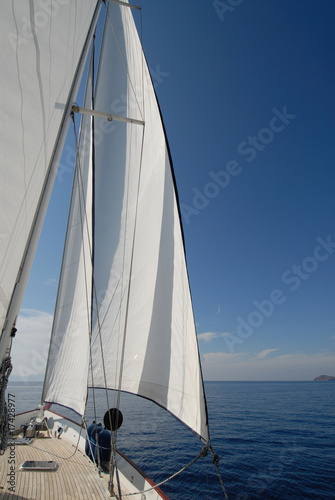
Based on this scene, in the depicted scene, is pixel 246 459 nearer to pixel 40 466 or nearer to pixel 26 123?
pixel 40 466

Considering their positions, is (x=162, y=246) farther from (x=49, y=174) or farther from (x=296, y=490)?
(x=296, y=490)

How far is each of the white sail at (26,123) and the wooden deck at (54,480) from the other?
13.4ft

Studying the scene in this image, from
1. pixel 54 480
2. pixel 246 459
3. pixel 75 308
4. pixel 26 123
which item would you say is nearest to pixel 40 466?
pixel 54 480

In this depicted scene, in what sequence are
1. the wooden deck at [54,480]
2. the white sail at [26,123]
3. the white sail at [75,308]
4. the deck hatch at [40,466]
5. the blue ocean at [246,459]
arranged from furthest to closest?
the blue ocean at [246,459] < the white sail at [75,308] < the deck hatch at [40,466] < the wooden deck at [54,480] < the white sail at [26,123]

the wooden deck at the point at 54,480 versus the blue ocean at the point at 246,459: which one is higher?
the wooden deck at the point at 54,480

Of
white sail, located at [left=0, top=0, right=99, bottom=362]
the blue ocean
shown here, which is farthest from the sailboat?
the blue ocean

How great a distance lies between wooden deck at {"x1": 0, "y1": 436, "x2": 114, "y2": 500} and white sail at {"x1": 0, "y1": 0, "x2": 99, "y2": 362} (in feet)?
13.4

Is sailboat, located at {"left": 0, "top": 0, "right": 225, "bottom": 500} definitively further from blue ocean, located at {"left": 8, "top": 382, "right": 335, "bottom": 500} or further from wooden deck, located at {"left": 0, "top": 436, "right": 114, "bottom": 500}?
blue ocean, located at {"left": 8, "top": 382, "right": 335, "bottom": 500}

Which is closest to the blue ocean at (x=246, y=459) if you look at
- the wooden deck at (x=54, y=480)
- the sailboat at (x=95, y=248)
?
the wooden deck at (x=54, y=480)

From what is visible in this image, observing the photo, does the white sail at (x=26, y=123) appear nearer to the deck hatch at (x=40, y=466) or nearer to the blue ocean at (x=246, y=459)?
the deck hatch at (x=40, y=466)

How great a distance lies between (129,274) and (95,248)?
306cm

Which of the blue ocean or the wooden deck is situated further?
the blue ocean

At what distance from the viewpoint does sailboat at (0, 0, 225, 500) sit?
1999 millimetres

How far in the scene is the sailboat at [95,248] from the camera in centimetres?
200
